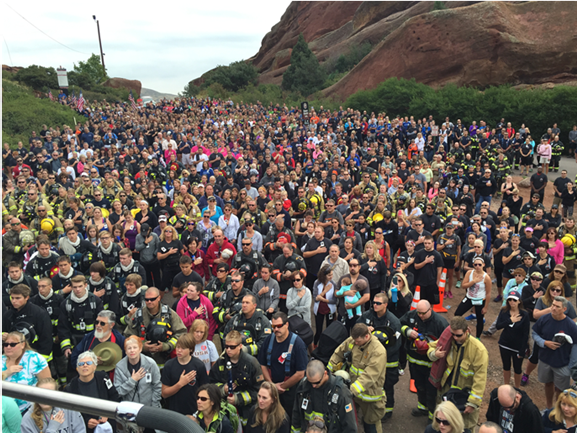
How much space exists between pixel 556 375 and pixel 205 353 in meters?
4.84

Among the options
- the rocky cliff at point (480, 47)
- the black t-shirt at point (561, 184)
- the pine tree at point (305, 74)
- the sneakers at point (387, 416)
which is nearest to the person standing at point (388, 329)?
the sneakers at point (387, 416)

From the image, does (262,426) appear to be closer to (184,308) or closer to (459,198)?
(184,308)

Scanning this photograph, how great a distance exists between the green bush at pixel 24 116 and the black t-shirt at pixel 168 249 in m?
19.2

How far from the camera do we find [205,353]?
565 centimetres

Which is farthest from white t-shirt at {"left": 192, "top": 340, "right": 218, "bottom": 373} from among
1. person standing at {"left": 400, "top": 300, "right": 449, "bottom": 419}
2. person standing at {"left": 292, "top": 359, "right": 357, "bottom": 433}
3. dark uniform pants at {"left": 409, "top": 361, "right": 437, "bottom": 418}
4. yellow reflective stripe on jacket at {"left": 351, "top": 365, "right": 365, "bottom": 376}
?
dark uniform pants at {"left": 409, "top": 361, "right": 437, "bottom": 418}

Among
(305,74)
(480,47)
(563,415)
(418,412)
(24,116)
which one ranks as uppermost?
(305,74)

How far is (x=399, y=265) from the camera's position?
8.56m

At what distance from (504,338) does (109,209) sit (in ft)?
30.4

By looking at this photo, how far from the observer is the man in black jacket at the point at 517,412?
4.45 m

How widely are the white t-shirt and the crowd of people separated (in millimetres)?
Result: 18

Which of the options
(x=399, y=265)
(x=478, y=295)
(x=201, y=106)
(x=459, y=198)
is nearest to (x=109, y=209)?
(x=399, y=265)

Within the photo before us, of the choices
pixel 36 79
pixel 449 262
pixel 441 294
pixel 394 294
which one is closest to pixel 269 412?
pixel 394 294

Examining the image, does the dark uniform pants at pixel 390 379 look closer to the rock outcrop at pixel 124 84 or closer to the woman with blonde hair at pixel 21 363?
the woman with blonde hair at pixel 21 363

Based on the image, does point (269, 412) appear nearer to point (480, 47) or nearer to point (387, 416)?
point (387, 416)
